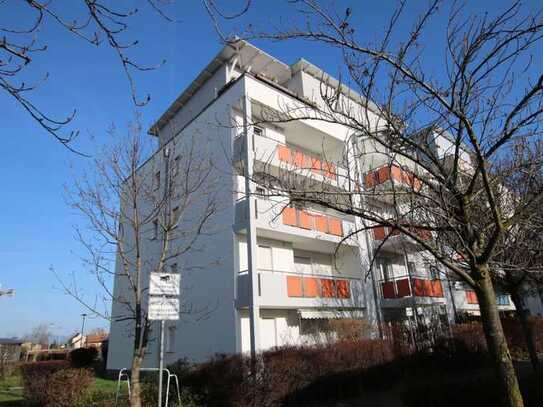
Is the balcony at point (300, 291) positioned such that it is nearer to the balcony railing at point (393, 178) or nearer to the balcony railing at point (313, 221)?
the balcony railing at point (313, 221)

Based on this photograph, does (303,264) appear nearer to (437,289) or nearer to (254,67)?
(437,289)

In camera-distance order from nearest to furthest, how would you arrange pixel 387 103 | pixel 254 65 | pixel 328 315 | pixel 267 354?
1. pixel 387 103
2. pixel 267 354
3. pixel 328 315
4. pixel 254 65

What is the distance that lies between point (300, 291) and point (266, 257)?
2288mm

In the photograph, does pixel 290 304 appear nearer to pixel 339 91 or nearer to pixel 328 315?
pixel 328 315

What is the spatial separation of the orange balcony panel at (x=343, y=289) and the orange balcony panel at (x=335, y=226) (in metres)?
2.15

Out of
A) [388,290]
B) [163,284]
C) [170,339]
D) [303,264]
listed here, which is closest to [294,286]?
[303,264]

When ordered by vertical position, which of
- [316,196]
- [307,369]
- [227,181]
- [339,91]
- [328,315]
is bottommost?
[307,369]

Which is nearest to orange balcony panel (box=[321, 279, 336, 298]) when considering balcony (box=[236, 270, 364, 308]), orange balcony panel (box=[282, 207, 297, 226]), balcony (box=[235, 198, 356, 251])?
balcony (box=[236, 270, 364, 308])

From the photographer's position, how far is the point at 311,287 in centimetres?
1489

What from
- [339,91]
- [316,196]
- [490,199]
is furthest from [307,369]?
[339,91]

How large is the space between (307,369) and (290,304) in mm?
4113

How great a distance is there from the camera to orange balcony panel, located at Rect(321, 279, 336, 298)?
15.2 meters

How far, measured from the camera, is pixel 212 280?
15.5m

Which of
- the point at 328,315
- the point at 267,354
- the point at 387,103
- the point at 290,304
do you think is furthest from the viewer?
the point at 328,315
